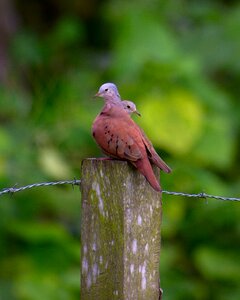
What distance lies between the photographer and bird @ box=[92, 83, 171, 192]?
3.46 m

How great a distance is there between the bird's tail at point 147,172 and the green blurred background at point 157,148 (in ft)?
10.7

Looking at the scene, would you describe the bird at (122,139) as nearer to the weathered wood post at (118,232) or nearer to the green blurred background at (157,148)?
the weathered wood post at (118,232)

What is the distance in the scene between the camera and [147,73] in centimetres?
831

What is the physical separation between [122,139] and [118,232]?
1.25 ft

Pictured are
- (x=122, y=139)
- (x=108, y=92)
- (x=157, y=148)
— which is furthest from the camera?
(x=157, y=148)

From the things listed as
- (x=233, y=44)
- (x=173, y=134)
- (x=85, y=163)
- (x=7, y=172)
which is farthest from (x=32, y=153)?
(x=85, y=163)

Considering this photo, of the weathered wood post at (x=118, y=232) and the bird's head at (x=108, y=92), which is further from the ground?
the bird's head at (x=108, y=92)

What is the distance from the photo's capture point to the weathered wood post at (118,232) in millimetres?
3422

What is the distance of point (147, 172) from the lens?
3441mm

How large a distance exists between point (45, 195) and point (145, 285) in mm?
3946

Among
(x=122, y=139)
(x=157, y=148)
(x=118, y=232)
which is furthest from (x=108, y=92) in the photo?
(x=157, y=148)

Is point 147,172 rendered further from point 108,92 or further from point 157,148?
point 157,148

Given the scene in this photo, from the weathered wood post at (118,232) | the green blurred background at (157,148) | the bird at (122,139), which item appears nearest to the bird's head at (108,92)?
the bird at (122,139)

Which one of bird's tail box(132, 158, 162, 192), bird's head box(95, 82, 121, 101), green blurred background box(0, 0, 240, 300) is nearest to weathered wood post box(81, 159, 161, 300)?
bird's tail box(132, 158, 162, 192)
